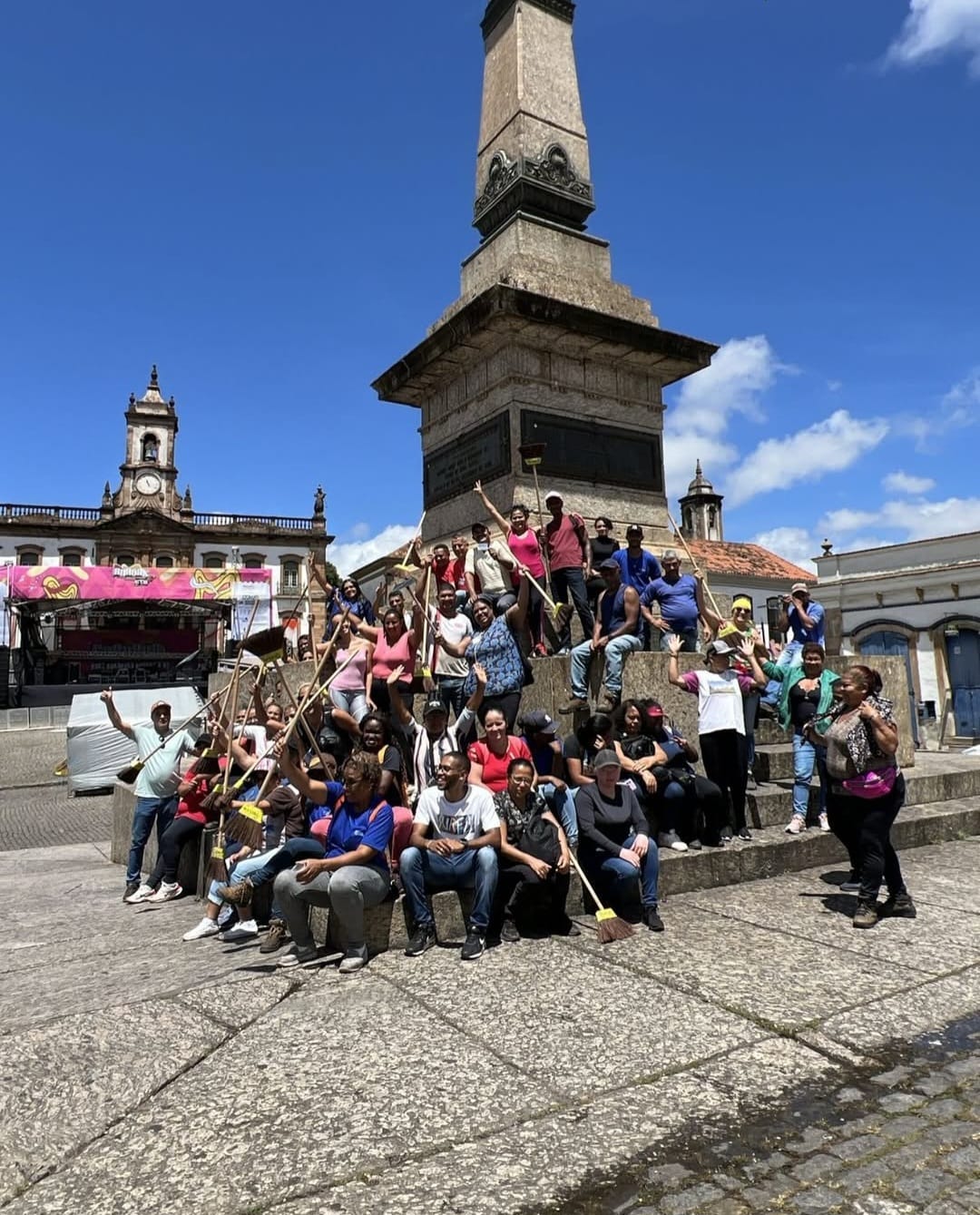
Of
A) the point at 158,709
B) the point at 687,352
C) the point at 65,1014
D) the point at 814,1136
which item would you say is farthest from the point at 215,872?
the point at 687,352

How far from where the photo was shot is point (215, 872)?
5.48 meters

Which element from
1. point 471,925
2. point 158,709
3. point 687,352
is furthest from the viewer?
point 687,352

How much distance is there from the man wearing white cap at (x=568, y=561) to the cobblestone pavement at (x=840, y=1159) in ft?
17.0

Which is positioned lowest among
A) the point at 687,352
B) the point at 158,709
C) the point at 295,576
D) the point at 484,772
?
the point at 484,772

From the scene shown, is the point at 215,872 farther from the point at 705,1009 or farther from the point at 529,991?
the point at 705,1009

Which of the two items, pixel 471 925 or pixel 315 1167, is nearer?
pixel 315 1167

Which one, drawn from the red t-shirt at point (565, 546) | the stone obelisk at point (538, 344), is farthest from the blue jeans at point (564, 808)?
the stone obelisk at point (538, 344)

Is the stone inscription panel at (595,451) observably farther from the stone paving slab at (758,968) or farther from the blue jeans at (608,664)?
the stone paving slab at (758,968)

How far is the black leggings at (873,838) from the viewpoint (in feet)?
15.6

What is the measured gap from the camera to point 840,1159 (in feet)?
8.11

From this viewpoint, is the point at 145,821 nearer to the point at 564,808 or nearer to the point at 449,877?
the point at 449,877

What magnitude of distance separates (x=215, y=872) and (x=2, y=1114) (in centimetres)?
263

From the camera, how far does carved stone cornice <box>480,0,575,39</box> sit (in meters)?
11.0

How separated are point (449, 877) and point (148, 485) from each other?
63.3m
